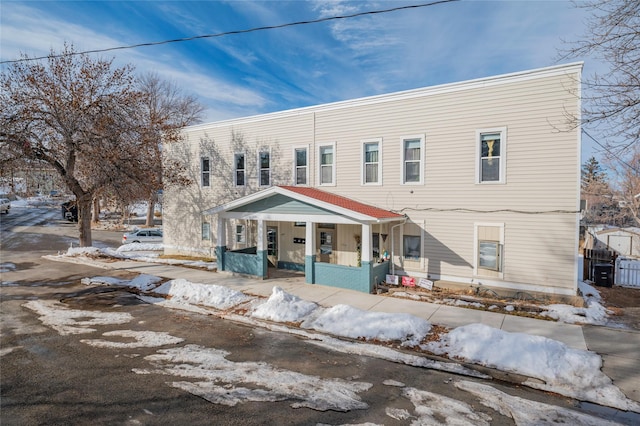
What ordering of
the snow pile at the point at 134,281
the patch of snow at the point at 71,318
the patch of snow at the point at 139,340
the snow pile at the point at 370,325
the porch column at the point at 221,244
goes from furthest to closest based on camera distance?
1. the porch column at the point at 221,244
2. the snow pile at the point at 134,281
3. the patch of snow at the point at 71,318
4. the snow pile at the point at 370,325
5. the patch of snow at the point at 139,340

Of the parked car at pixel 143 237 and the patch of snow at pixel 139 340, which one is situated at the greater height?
the parked car at pixel 143 237

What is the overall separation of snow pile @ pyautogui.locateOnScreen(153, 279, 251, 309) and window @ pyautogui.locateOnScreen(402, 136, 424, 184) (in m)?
7.48

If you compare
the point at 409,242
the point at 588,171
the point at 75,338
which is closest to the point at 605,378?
the point at 409,242

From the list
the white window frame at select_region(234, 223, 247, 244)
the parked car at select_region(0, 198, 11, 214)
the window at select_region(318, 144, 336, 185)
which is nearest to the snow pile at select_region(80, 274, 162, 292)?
the white window frame at select_region(234, 223, 247, 244)

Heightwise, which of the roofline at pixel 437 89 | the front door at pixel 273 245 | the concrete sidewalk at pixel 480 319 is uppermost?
the roofline at pixel 437 89

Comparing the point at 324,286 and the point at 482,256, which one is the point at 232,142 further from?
the point at 482,256

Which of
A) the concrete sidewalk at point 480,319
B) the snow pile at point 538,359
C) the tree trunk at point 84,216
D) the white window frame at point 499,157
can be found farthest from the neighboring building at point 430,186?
the tree trunk at point 84,216

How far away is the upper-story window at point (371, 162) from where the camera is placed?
13781mm

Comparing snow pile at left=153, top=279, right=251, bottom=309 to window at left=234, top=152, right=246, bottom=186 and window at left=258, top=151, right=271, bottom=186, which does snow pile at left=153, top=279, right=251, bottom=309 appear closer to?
window at left=258, top=151, right=271, bottom=186

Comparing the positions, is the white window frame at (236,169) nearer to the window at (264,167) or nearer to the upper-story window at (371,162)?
the window at (264,167)

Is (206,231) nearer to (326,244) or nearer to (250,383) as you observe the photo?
(326,244)

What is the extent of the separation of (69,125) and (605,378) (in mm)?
20139

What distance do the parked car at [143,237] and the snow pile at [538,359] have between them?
81.2ft

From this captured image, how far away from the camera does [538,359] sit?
6.56m
